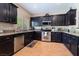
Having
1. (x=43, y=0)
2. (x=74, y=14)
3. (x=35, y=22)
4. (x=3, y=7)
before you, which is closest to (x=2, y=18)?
(x=3, y=7)

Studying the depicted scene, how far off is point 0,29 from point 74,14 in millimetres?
3082

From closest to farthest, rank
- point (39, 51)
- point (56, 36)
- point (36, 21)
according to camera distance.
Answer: point (39, 51), point (56, 36), point (36, 21)

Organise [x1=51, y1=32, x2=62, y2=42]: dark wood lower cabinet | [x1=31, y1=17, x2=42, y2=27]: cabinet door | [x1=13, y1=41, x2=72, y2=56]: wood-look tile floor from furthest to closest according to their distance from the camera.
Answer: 1. [x1=31, y1=17, x2=42, y2=27]: cabinet door
2. [x1=51, y1=32, x2=62, y2=42]: dark wood lower cabinet
3. [x1=13, y1=41, x2=72, y2=56]: wood-look tile floor

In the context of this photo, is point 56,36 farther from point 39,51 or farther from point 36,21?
point 39,51

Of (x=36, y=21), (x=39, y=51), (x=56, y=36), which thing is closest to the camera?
(x=39, y=51)

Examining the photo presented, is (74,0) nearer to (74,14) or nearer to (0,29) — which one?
(0,29)

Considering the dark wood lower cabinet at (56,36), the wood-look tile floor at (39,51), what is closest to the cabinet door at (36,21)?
the dark wood lower cabinet at (56,36)

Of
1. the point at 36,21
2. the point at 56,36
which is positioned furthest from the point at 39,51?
the point at 36,21

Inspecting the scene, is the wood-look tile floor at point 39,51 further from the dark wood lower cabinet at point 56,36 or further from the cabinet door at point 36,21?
the cabinet door at point 36,21

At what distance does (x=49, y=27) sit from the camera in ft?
21.3

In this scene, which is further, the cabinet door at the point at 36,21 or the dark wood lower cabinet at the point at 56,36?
the cabinet door at the point at 36,21

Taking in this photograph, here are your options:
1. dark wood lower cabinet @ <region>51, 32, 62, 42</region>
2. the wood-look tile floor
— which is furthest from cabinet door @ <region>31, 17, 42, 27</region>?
the wood-look tile floor

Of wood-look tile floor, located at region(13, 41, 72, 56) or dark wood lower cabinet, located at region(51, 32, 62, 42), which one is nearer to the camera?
wood-look tile floor, located at region(13, 41, 72, 56)

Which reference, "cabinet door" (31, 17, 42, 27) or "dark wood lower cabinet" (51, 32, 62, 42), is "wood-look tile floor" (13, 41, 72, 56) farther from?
"cabinet door" (31, 17, 42, 27)
